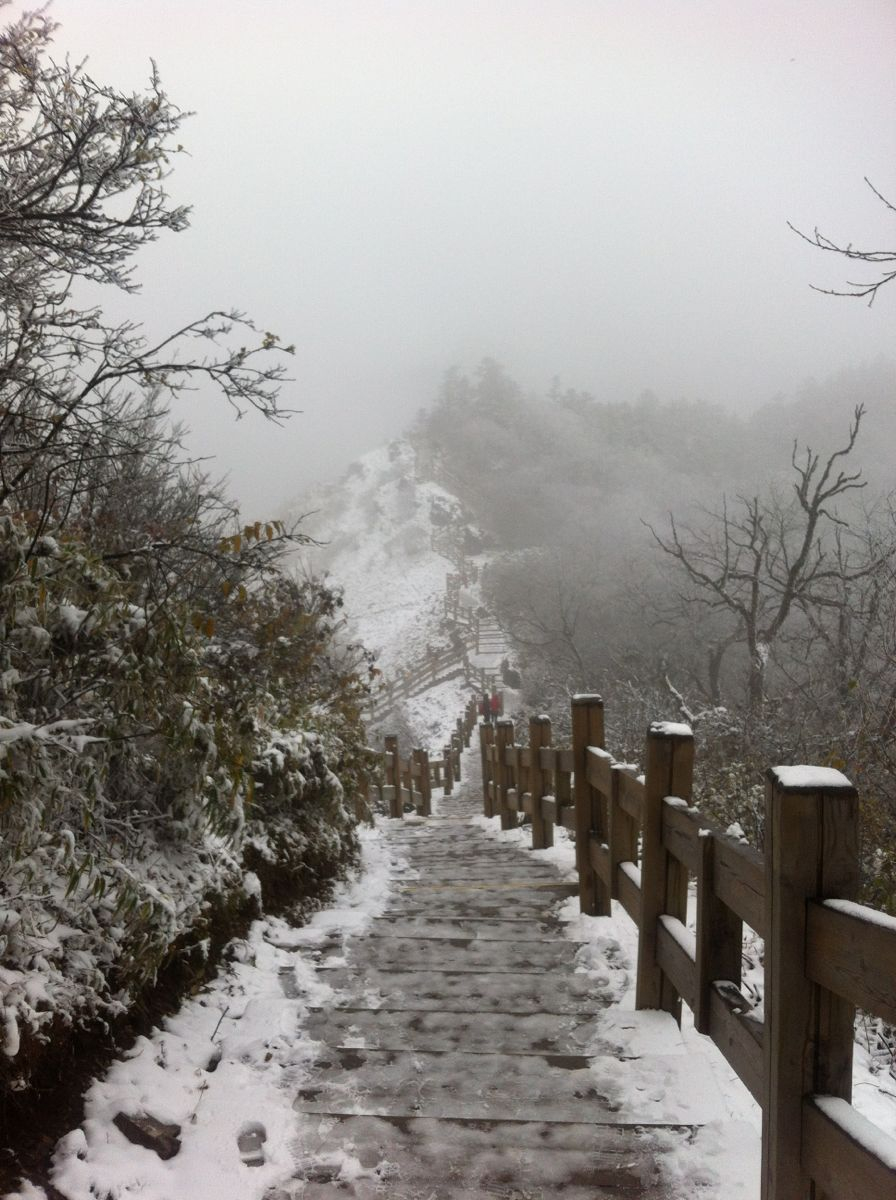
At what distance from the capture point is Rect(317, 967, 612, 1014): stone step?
351 cm

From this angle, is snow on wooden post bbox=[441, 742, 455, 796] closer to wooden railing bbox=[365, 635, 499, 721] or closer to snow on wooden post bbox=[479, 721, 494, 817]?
snow on wooden post bbox=[479, 721, 494, 817]

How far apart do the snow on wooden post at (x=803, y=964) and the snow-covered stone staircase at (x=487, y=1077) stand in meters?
0.56

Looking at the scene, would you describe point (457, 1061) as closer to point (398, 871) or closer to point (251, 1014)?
point (251, 1014)

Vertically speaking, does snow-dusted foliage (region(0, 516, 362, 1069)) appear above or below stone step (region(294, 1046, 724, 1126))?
above

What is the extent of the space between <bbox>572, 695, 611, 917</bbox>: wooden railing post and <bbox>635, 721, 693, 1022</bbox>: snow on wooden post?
1376 mm

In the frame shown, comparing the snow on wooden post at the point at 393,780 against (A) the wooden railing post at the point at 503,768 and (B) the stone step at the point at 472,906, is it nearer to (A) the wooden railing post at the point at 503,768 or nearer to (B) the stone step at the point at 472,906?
(A) the wooden railing post at the point at 503,768

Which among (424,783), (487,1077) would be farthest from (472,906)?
(424,783)

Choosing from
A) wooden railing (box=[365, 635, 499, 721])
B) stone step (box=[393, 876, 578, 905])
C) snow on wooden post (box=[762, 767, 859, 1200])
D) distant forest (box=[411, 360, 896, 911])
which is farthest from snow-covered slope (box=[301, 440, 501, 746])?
snow on wooden post (box=[762, 767, 859, 1200])

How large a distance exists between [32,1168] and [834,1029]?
2.01 metres

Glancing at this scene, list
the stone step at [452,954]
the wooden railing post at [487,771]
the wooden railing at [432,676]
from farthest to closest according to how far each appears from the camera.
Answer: the wooden railing at [432,676]
the wooden railing post at [487,771]
the stone step at [452,954]

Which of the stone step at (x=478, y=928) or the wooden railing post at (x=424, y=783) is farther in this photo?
the wooden railing post at (x=424, y=783)

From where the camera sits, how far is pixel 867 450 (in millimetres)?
42375

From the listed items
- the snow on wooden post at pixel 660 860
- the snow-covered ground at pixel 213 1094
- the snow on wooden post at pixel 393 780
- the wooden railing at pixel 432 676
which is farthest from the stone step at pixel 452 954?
the wooden railing at pixel 432 676

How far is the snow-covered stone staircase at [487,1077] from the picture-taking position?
232cm
